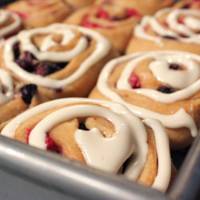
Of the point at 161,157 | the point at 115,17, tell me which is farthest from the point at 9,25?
the point at 161,157

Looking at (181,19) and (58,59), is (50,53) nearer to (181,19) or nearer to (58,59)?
(58,59)

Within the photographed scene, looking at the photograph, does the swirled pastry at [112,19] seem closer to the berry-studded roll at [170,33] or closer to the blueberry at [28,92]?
the berry-studded roll at [170,33]

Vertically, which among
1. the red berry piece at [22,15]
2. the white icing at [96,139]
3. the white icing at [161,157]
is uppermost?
the white icing at [96,139]

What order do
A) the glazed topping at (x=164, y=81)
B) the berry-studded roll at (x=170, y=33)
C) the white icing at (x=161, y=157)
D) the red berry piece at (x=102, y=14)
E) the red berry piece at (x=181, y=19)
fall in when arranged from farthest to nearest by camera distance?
the red berry piece at (x=102, y=14) < the red berry piece at (x=181, y=19) < the berry-studded roll at (x=170, y=33) < the glazed topping at (x=164, y=81) < the white icing at (x=161, y=157)

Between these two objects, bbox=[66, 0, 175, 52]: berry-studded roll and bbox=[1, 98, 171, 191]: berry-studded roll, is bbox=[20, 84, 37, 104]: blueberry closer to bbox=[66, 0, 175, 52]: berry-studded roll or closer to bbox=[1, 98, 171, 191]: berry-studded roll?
bbox=[1, 98, 171, 191]: berry-studded roll

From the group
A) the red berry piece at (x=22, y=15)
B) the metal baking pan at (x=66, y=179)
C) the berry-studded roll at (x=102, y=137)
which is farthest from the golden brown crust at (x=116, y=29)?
the metal baking pan at (x=66, y=179)

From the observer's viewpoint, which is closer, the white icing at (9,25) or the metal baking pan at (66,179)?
the metal baking pan at (66,179)
